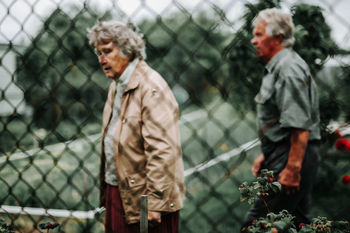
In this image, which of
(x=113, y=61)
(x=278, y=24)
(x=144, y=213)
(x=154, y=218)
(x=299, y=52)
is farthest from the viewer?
(x=299, y=52)

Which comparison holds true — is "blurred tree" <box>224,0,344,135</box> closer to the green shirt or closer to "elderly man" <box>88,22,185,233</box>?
the green shirt

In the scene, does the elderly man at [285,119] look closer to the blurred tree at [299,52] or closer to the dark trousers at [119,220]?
the blurred tree at [299,52]

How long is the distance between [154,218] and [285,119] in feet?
2.39

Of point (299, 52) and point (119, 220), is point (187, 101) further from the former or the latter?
point (299, 52)

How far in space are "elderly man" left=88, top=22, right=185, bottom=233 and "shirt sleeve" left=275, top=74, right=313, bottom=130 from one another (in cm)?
49

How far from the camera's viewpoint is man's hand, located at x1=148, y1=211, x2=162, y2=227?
1.51m

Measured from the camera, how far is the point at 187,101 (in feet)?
3.07

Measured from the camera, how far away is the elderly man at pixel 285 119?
160cm

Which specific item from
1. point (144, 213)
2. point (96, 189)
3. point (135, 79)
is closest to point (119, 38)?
point (135, 79)

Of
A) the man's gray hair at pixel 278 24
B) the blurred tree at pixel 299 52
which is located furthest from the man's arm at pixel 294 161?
the man's gray hair at pixel 278 24

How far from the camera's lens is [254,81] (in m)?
2.52

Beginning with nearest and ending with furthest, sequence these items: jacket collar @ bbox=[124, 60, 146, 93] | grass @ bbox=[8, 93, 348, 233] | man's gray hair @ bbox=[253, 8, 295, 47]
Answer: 1. jacket collar @ bbox=[124, 60, 146, 93]
2. man's gray hair @ bbox=[253, 8, 295, 47]
3. grass @ bbox=[8, 93, 348, 233]

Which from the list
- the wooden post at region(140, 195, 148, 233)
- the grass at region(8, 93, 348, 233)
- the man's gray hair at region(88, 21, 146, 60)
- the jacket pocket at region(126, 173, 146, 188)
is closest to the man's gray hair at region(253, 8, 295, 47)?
the grass at region(8, 93, 348, 233)

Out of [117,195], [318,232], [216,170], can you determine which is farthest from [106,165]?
[216,170]
